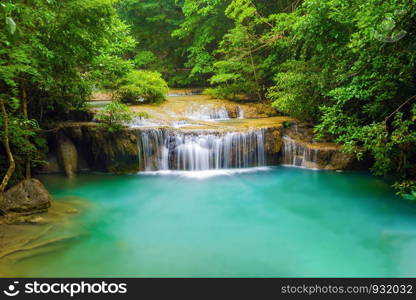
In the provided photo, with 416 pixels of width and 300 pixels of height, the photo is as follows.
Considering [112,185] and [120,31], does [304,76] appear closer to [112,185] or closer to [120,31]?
[120,31]

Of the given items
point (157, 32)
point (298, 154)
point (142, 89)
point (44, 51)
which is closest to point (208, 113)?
point (142, 89)

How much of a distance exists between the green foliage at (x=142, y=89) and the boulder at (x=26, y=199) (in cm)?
581

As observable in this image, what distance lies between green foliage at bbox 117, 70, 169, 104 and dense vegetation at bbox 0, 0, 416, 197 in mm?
48

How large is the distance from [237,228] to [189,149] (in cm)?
446

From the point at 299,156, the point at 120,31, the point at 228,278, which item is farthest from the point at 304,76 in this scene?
the point at 228,278

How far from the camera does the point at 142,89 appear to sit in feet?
42.9

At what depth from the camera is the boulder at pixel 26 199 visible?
6.78 metres

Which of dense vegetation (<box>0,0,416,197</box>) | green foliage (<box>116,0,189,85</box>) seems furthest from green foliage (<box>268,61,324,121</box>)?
green foliage (<box>116,0,189,85</box>)

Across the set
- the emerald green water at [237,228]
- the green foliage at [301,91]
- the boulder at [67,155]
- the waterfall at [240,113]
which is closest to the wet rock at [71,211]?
the emerald green water at [237,228]

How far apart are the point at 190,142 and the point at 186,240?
4.90 m

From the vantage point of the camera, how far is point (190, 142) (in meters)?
10.9

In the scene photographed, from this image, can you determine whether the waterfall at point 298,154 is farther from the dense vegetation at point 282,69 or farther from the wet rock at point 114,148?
the wet rock at point 114,148

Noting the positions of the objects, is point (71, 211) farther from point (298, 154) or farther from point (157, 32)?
point (157, 32)

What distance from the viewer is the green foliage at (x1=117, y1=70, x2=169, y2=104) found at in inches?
494
